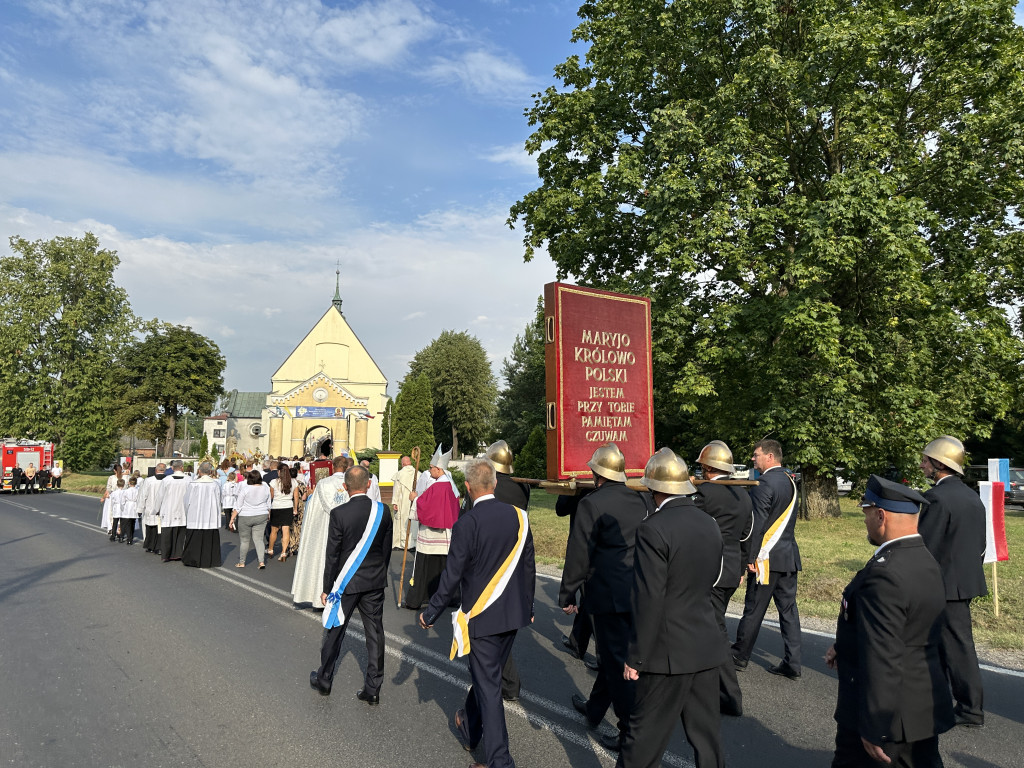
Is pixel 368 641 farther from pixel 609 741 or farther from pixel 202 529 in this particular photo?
pixel 202 529

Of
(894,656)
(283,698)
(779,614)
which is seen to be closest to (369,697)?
(283,698)

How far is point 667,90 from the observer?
19.0 metres

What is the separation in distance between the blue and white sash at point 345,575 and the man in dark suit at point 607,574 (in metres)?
1.60

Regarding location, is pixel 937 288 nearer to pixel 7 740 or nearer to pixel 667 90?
pixel 667 90

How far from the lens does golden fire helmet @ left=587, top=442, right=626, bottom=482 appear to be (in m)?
4.97

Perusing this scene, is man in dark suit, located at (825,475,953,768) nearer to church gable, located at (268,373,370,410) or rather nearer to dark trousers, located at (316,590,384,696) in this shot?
dark trousers, located at (316,590,384,696)

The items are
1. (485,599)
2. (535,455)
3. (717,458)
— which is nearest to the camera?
(485,599)

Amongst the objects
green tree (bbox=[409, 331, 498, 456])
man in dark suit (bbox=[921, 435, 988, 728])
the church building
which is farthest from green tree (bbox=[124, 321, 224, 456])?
man in dark suit (bbox=[921, 435, 988, 728])

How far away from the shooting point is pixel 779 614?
19.8ft

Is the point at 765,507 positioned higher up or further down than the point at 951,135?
further down

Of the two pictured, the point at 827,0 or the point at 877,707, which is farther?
the point at 827,0

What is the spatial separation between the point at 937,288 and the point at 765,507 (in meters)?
13.2

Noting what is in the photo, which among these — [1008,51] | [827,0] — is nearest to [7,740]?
[827,0]

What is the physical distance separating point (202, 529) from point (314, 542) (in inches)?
184
